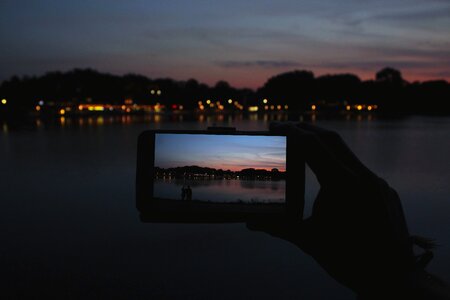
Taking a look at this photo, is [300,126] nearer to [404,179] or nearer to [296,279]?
[296,279]

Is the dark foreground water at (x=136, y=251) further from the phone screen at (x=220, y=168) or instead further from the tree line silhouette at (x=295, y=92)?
the tree line silhouette at (x=295, y=92)

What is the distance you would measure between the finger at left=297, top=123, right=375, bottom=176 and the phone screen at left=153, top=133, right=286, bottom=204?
63 cm

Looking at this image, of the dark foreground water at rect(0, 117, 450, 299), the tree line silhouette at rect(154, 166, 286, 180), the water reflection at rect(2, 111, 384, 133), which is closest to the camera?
the tree line silhouette at rect(154, 166, 286, 180)

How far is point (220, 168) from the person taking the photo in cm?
246

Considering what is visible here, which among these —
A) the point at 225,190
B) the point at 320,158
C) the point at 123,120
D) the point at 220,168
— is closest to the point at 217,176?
the point at 220,168

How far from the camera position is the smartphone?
2.11 meters

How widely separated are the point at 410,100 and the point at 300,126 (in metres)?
172

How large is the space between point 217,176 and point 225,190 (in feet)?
0.63

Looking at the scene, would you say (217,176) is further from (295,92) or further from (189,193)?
(295,92)

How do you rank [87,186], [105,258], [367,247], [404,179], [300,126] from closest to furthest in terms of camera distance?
1. [367,247]
2. [300,126]
3. [105,258]
4. [87,186]
5. [404,179]

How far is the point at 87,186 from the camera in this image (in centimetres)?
1505


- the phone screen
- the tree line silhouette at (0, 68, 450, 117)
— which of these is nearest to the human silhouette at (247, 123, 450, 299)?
Answer: the phone screen

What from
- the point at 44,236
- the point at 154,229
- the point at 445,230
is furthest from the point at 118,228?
the point at 445,230

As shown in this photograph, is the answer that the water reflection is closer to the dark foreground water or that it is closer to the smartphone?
the dark foreground water
